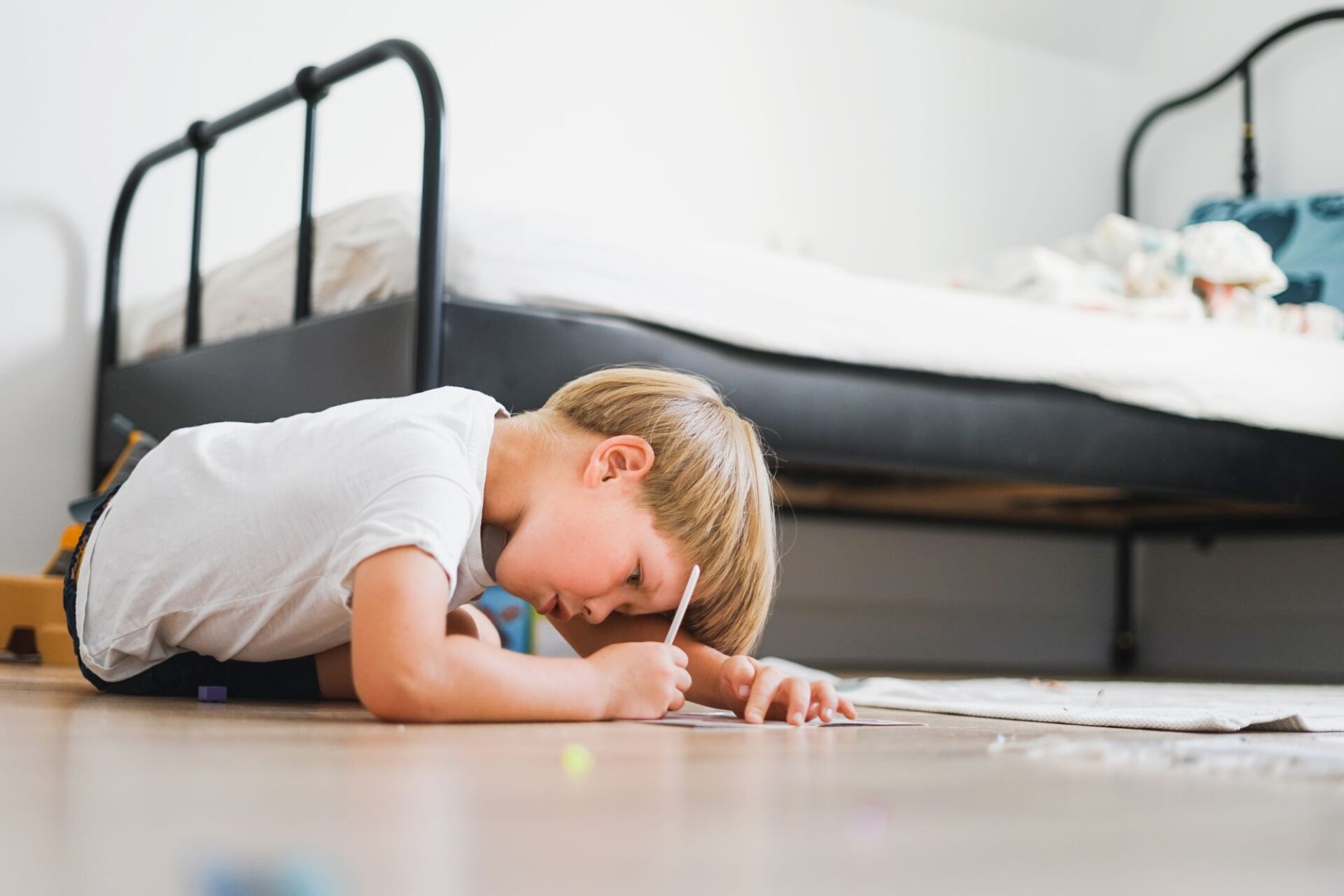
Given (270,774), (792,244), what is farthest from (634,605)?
(792,244)

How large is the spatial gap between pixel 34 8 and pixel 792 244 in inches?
53.8

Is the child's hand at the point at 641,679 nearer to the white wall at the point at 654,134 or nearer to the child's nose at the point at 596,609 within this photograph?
the child's nose at the point at 596,609

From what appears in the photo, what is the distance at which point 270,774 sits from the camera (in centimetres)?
60

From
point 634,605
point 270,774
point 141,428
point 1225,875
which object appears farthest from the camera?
point 141,428

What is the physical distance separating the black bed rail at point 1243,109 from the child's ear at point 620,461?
2.23m

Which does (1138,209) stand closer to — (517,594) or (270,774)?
(517,594)

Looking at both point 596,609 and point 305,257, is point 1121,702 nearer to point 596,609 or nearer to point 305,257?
point 596,609

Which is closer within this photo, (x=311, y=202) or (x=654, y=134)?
(x=311, y=202)

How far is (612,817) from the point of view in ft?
1.65

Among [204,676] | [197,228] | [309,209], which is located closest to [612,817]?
[204,676]

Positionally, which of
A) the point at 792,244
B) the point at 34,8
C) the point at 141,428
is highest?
the point at 34,8

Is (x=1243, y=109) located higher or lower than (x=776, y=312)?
higher

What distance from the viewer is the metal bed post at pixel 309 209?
1.35m

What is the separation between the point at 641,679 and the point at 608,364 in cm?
59
